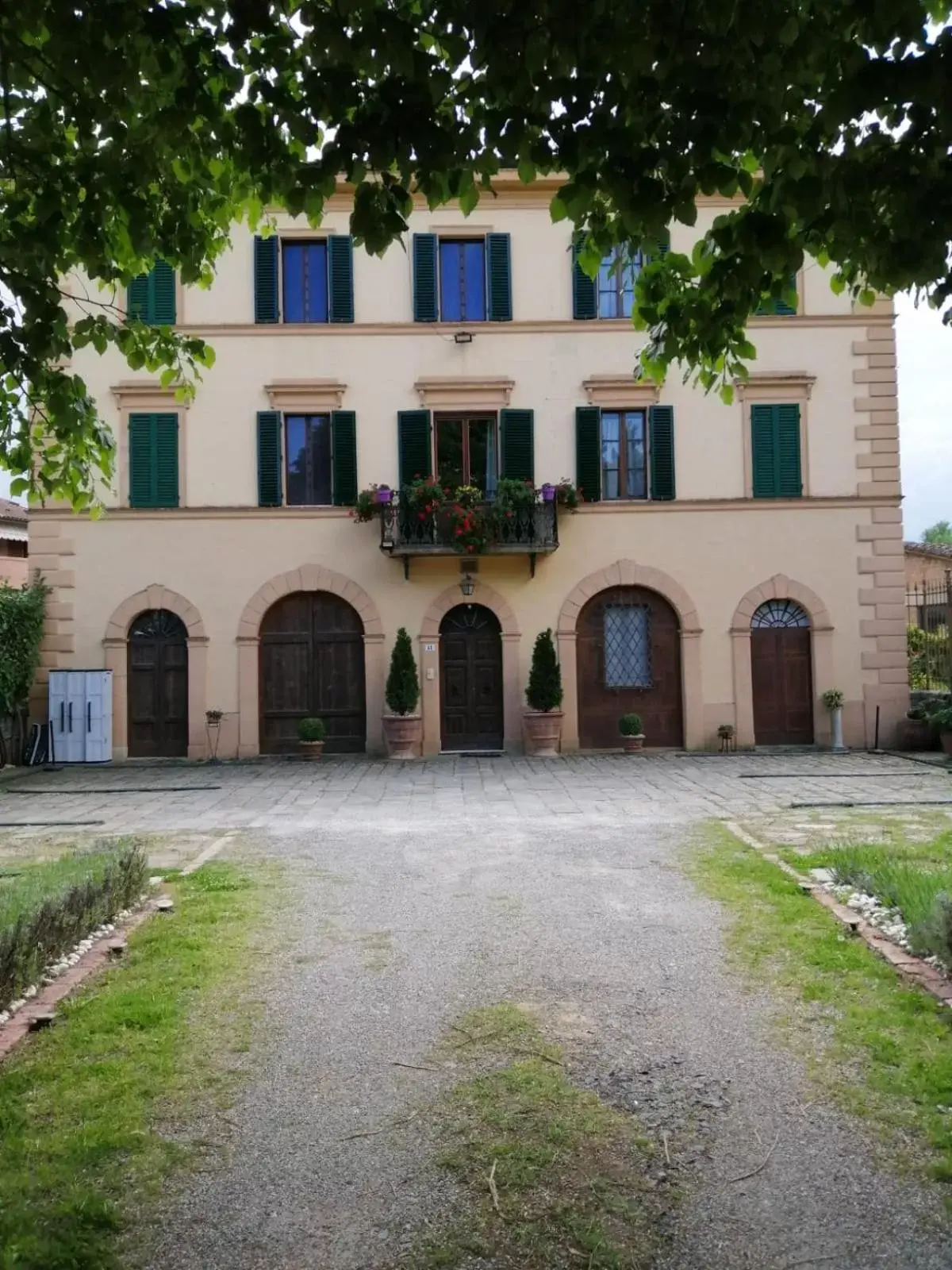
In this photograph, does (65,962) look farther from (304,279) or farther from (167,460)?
(304,279)

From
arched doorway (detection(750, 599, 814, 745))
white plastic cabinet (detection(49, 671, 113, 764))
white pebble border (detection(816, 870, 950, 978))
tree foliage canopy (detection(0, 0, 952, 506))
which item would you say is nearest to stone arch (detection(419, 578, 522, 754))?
arched doorway (detection(750, 599, 814, 745))

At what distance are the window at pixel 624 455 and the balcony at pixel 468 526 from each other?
1281 millimetres

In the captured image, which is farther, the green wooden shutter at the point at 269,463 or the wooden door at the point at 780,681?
the wooden door at the point at 780,681

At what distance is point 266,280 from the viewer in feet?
59.8

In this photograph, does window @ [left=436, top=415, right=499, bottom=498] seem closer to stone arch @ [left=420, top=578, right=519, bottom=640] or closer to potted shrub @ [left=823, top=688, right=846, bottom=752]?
stone arch @ [left=420, top=578, right=519, bottom=640]

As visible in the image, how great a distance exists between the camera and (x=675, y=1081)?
157 inches

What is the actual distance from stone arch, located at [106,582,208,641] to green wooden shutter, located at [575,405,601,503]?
6.60m

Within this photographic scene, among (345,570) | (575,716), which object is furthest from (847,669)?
(345,570)

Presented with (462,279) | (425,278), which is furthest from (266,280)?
(462,279)

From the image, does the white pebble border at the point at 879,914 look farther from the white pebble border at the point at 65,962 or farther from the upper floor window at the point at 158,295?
the upper floor window at the point at 158,295

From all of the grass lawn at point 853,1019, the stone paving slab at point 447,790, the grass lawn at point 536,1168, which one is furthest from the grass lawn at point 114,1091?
the stone paving slab at point 447,790

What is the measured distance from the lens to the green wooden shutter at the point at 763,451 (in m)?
18.3

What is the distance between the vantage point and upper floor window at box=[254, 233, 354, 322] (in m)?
18.2

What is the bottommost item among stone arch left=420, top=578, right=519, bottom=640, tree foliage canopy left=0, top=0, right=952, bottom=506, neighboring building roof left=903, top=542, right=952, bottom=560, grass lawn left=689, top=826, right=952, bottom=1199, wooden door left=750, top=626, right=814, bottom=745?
grass lawn left=689, top=826, right=952, bottom=1199
